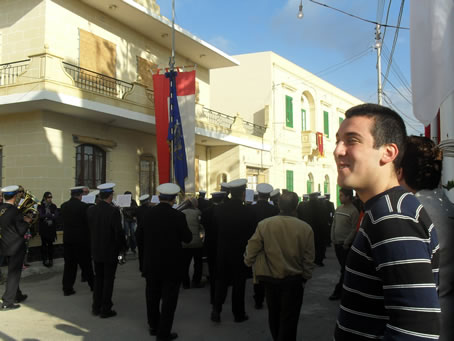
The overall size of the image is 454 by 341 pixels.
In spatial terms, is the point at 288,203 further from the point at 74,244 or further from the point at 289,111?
the point at 289,111

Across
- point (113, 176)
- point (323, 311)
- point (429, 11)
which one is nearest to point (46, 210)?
point (113, 176)

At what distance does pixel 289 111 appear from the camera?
2458cm

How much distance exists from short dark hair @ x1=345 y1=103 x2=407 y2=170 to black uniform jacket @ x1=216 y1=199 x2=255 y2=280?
13.5 feet

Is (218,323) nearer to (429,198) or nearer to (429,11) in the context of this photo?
(429,198)

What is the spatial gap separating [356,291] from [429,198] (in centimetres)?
80

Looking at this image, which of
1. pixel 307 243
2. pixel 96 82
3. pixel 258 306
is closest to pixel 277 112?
pixel 96 82

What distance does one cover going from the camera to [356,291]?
1.52m

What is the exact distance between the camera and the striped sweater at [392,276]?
133cm

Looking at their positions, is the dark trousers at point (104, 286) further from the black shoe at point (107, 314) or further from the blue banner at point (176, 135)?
the blue banner at point (176, 135)

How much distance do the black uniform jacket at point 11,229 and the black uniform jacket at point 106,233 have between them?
4.09 ft

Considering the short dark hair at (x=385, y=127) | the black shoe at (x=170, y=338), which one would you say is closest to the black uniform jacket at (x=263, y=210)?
the black shoe at (x=170, y=338)

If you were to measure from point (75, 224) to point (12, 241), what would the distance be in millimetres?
1253

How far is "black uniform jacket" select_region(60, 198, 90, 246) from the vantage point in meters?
7.37

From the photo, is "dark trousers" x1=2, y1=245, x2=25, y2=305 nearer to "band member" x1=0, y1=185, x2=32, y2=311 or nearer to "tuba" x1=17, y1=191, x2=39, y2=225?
"band member" x1=0, y1=185, x2=32, y2=311
